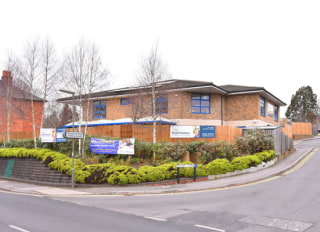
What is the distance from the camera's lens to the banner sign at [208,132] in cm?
2033

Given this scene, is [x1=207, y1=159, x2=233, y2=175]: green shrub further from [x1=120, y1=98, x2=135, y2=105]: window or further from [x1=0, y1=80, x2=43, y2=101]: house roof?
[x1=0, y1=80, x2=43, y2=101]: house roof

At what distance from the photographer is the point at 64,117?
55406 millimetres

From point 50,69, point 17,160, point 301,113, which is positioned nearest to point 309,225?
point 17,160

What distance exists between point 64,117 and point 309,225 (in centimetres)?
5324

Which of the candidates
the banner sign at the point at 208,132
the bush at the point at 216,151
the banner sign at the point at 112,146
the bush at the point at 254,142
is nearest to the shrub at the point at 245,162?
the bush at the point at 216,151

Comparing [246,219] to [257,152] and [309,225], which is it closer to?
[309,225]

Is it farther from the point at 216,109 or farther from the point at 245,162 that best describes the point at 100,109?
the point at 245,162

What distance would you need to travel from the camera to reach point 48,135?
2205 centimetres

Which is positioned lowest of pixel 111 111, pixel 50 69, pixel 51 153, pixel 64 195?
pixel 64 195

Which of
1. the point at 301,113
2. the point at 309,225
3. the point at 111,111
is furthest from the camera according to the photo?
the point at 301,113

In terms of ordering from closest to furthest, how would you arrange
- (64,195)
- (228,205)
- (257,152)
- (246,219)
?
1. (246,219)
2. (228,205)
3. (64,195)
4. (257,152)

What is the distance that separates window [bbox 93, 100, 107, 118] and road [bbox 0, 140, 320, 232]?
1968 cm

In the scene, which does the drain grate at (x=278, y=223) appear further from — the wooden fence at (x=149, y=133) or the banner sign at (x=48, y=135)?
the banner sign at (x=48, y=135)

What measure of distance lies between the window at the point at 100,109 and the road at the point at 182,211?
19681mm
